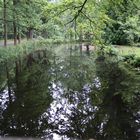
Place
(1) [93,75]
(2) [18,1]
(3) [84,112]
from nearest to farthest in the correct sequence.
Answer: (3) [84,112] < (1) [93,75] < (2) [18,1]

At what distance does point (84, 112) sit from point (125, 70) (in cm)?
1059

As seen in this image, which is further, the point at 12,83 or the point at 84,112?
the point at 12,83

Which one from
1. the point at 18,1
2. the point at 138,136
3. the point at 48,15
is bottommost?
the point at 138,136

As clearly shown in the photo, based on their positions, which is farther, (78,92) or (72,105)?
(78,92)

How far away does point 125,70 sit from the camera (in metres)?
23.2

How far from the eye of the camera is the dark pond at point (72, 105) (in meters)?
11.0

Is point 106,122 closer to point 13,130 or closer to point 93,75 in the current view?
point 13,130

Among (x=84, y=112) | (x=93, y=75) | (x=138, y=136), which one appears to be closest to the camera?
(x=138, y=136)

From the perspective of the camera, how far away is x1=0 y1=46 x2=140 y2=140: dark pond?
35.9 ft

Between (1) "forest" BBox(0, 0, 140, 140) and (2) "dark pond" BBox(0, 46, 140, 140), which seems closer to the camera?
(1) "forest" BBox(0, 0, 140, 140)

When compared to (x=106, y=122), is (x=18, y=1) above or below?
above

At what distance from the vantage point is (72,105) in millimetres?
14383

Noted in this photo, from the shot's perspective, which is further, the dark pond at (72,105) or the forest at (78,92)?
the dark pond at (72,105)

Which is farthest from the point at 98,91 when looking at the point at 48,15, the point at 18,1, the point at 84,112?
the point at 18,1
